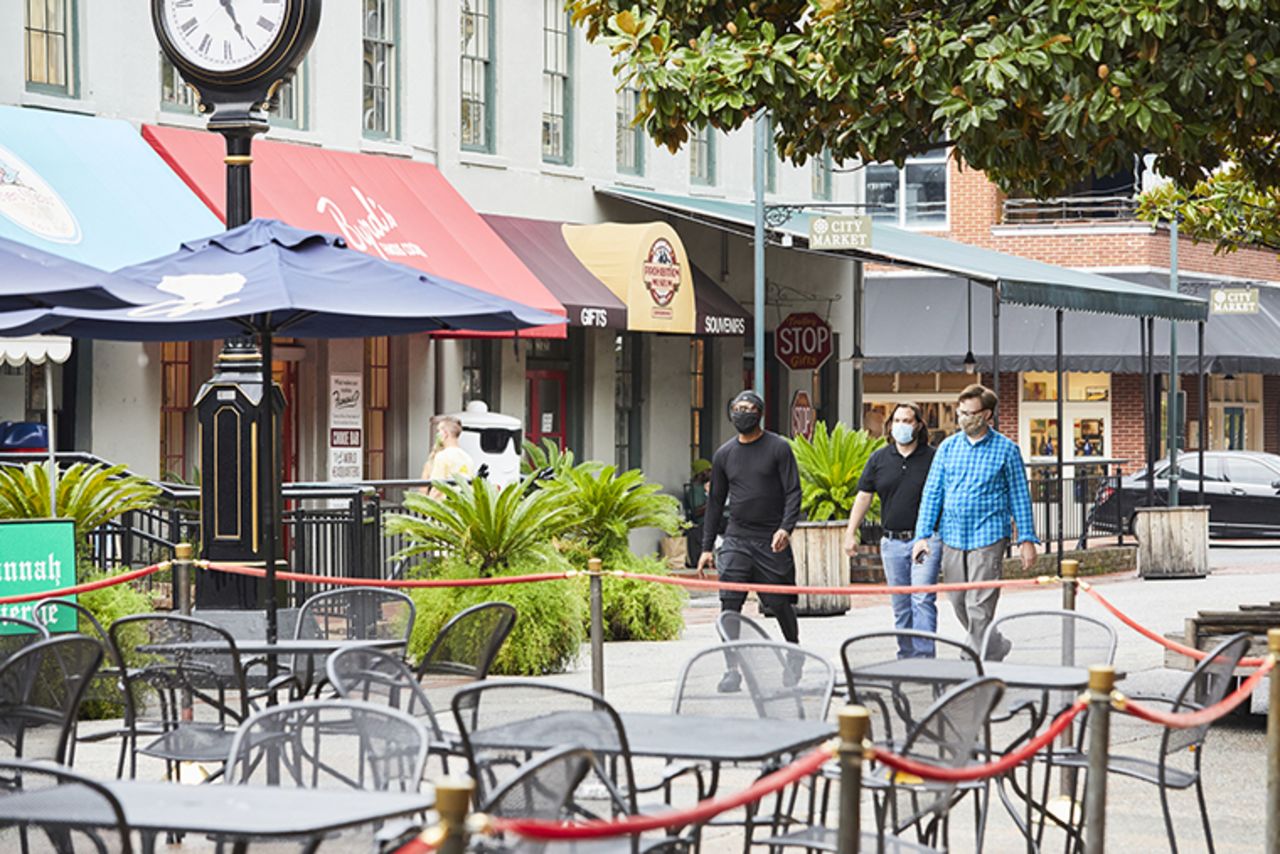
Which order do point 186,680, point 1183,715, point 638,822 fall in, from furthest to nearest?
point 186,680
point 1183,715
point 638,822

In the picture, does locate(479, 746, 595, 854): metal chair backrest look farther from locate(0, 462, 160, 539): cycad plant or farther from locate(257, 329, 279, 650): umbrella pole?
locate(0, 462, 160, 539): cycad plant

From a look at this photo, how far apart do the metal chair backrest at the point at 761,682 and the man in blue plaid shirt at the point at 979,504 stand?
5.22 metres

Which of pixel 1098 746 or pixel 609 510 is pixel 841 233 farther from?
pixel 1098 746

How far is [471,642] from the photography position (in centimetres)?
919

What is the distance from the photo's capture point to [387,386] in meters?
22.7

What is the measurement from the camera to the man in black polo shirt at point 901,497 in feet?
45.9

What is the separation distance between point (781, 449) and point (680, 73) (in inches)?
105

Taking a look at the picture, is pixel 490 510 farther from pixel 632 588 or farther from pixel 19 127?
pixel 19 127

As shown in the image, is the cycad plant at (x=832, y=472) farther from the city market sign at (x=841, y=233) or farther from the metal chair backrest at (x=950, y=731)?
the metal chair backrest at (x=950, y=731)

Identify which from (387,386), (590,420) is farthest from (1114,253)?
(387,386)

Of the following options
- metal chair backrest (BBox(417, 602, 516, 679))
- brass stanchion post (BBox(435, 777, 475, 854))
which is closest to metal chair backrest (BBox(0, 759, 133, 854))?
brass stanchion post (BBox(435, 777, 475, 854))

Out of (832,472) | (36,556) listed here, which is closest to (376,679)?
(36,556)

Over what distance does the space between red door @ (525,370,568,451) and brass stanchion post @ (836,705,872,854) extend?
19245mm

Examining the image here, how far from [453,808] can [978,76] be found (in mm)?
7737
